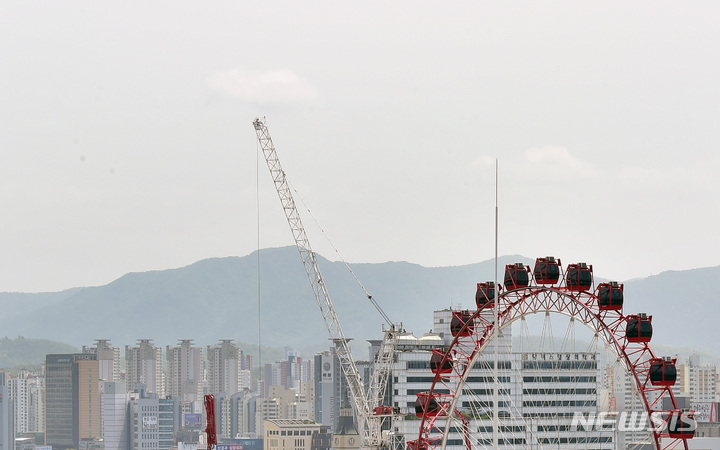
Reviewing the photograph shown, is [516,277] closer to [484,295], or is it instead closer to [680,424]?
[484,295]

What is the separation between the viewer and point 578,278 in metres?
87.1

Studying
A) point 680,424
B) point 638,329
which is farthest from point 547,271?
point 680,424

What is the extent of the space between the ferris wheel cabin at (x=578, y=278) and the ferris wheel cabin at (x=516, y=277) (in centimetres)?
378

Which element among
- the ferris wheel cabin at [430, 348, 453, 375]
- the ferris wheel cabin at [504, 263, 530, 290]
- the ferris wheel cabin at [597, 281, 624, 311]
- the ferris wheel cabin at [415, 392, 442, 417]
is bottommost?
the ferris wheel cabin at [415, 392, 442, 417]

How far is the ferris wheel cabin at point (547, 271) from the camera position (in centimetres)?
8844

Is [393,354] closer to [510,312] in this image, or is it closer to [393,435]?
[393,435]

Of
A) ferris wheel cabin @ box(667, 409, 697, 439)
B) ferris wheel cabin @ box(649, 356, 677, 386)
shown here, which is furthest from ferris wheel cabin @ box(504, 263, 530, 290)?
ferris wheel cabin @ box(667, 409, 697, 439)

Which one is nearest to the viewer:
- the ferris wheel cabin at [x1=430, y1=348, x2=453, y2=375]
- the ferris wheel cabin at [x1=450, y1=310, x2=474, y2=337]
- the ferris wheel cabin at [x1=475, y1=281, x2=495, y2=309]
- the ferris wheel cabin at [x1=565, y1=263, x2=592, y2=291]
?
the ferris wheel cabin at [x1=565, y1=263, x2=592, y2=291]

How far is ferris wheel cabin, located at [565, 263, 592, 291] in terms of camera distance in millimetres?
87062

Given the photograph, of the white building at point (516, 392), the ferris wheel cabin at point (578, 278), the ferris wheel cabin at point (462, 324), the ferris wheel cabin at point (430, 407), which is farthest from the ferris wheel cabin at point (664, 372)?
the white building at point (516, 392)

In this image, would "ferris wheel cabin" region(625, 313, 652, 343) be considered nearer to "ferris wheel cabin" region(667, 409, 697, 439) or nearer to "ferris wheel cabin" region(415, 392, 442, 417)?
"ferris wheel cabin" region(667, 409, 697, 439)

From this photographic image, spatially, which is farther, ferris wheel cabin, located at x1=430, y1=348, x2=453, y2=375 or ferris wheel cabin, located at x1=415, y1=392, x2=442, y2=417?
ferris wheel cabin, located at x1=415, y1=392, x2=442, y2=417

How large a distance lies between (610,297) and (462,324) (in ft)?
50.7

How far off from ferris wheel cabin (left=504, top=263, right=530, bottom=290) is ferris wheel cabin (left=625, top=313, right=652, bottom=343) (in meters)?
9.56
